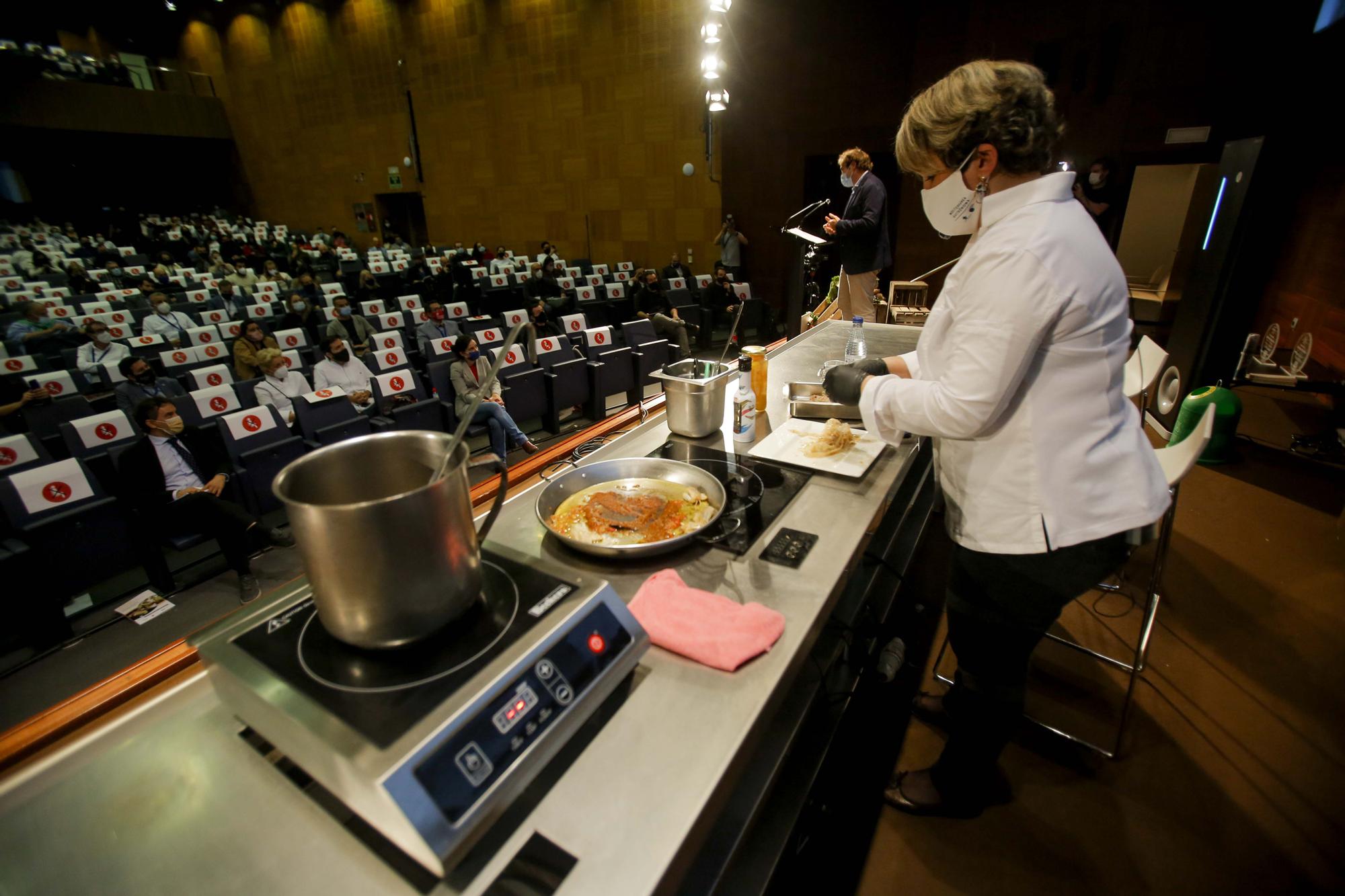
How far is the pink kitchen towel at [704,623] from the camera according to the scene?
89 cm

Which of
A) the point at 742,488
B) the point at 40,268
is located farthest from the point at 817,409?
the point at 40,268

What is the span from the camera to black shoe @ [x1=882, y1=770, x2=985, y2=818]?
164 cm

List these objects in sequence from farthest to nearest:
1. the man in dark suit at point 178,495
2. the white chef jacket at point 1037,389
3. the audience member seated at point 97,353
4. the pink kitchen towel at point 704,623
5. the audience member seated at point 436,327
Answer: the audience member seated at point 436,327 → the audience member seated at point 97,353 → the man in dark suit at point 178,495 → the white chef jacket at point 1037,389 → the pink kitchen towel at point 704,623

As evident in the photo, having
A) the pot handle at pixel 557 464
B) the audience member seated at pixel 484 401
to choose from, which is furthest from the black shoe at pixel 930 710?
the audience member seated at pixel 484 401

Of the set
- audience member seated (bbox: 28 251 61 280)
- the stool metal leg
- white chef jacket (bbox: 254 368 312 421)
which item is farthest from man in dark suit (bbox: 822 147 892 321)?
audience member seated (bbox: 28 251 61 280)

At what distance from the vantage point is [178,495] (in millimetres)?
3223

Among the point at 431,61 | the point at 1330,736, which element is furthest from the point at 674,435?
the point at 431,61

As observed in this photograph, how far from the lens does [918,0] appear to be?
23.7 feet

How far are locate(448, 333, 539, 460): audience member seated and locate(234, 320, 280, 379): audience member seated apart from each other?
176cm

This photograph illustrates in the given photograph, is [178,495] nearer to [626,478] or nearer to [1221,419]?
[626,478]

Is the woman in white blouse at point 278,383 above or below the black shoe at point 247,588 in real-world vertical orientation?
above

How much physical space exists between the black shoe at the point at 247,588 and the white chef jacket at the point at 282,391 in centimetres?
153

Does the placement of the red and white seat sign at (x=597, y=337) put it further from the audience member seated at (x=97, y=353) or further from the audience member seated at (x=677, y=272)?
the audience member seated at (x=97, y=353)

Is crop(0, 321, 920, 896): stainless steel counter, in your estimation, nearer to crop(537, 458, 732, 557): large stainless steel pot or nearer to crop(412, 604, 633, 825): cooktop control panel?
crop(412, 604, 633, 825): cooktop control panel
